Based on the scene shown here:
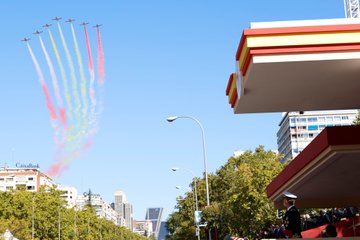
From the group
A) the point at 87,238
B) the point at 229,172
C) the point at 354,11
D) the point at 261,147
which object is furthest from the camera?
the point at 354,11

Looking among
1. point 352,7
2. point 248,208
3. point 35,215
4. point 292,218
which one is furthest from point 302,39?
point 352,7

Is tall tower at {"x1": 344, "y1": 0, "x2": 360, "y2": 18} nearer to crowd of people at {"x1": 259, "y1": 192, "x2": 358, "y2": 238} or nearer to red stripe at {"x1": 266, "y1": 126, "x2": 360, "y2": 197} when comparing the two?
crowd of people at {"x1": 259, "y1": 192, "x2": 358, "y2": 238}

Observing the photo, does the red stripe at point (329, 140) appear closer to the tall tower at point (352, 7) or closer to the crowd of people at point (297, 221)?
the crowd of people at point (297, 221)

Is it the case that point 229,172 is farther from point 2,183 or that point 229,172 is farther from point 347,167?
point 2,183

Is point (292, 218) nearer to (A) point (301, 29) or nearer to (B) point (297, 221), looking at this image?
(B) point (297, 221)

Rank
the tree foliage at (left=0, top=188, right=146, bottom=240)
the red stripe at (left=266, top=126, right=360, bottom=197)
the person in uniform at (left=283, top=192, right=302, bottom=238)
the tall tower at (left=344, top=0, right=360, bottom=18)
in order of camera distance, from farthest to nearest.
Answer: the tall tower at (left=344, top=0, right=360, bottom=18) < the tree foliage at (left=0, top=188, right=146, bottom=240) < the red stripe at (left=266, top=126, right=360, bottom=197) < the person in uniform at (left=283, top=192, right=302, bottom=238)

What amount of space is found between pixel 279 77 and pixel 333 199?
596 inches

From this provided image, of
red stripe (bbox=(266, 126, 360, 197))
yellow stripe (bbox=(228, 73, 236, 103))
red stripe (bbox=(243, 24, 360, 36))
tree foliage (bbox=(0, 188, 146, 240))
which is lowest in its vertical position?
red stripe (bbox=(266, 126, 360, 197))

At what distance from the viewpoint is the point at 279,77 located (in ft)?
48.0

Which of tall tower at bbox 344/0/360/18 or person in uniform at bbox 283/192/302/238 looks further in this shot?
tall tower at bbox 344/0/360/18

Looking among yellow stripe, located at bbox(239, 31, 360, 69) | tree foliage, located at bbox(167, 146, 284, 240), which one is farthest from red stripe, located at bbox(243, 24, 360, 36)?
tree foliage, located at bbox(167, 146, 284, 240)

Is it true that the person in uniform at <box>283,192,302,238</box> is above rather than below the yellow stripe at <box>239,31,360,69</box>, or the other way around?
below

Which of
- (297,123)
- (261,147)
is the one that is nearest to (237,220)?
(261,147)

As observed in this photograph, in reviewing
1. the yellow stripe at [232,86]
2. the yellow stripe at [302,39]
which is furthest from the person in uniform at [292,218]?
the yellow stripe at [232,86]
